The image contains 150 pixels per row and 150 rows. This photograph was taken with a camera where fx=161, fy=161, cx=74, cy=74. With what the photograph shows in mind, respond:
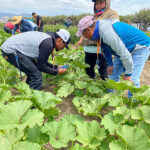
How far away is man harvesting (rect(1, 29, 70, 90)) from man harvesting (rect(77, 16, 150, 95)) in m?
0.42

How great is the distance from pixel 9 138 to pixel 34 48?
1.56 m

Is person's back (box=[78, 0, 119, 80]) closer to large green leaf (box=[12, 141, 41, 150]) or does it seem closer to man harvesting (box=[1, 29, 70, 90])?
man harvesting (box=[1, 29, 70, 90])

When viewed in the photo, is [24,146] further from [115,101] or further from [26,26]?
[26,26]

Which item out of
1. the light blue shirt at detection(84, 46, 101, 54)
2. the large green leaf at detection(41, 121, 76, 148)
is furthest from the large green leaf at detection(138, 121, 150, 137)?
the light blue shirt at detection(84, 46, 101, 54)

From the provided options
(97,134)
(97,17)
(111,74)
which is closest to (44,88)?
(111,74)

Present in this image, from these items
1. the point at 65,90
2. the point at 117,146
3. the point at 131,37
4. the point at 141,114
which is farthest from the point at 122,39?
the point at 117,146

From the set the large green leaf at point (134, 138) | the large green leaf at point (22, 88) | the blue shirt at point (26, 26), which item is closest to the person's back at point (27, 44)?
the large green leaf at point (22, 88)

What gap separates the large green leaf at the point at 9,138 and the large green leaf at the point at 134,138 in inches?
35.3

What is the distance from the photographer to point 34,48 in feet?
8.53

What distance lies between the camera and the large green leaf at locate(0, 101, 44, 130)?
1466mm

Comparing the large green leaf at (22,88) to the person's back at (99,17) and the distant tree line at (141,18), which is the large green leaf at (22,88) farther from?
the distant tree line at (141,18)

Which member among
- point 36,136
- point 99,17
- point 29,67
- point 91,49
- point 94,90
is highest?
point 99,17

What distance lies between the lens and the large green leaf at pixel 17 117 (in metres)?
1.47

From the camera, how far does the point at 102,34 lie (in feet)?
7.11
